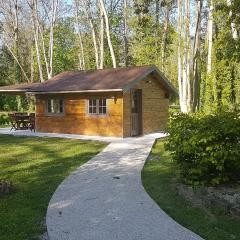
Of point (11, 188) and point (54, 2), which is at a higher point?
point (54, 2)

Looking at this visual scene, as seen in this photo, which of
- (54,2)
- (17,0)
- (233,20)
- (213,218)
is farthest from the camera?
(17,0)

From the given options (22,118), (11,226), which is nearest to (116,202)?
(11,226)

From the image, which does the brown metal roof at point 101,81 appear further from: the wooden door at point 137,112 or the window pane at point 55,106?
the wooden door at point 137,112

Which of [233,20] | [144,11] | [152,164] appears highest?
[144,11]

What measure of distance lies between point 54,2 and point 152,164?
2811 centimetres

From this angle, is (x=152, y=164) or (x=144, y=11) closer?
(x=152, y=164)

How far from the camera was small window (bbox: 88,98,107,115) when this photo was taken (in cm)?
1959

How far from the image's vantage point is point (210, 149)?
7918mm

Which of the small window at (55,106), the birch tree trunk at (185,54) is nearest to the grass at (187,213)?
the small window at (55,106)

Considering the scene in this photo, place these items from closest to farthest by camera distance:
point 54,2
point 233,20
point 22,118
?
point 233,20, point 22,118, point 54,2

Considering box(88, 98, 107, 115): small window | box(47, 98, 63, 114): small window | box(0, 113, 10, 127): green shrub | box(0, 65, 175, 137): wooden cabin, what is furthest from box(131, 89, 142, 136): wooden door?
box(0, 113, 10, 127): green shrub

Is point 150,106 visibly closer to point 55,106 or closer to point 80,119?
point 80,119

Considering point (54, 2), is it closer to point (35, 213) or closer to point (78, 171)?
point (78, 171)

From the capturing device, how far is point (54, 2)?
37.1 metres
